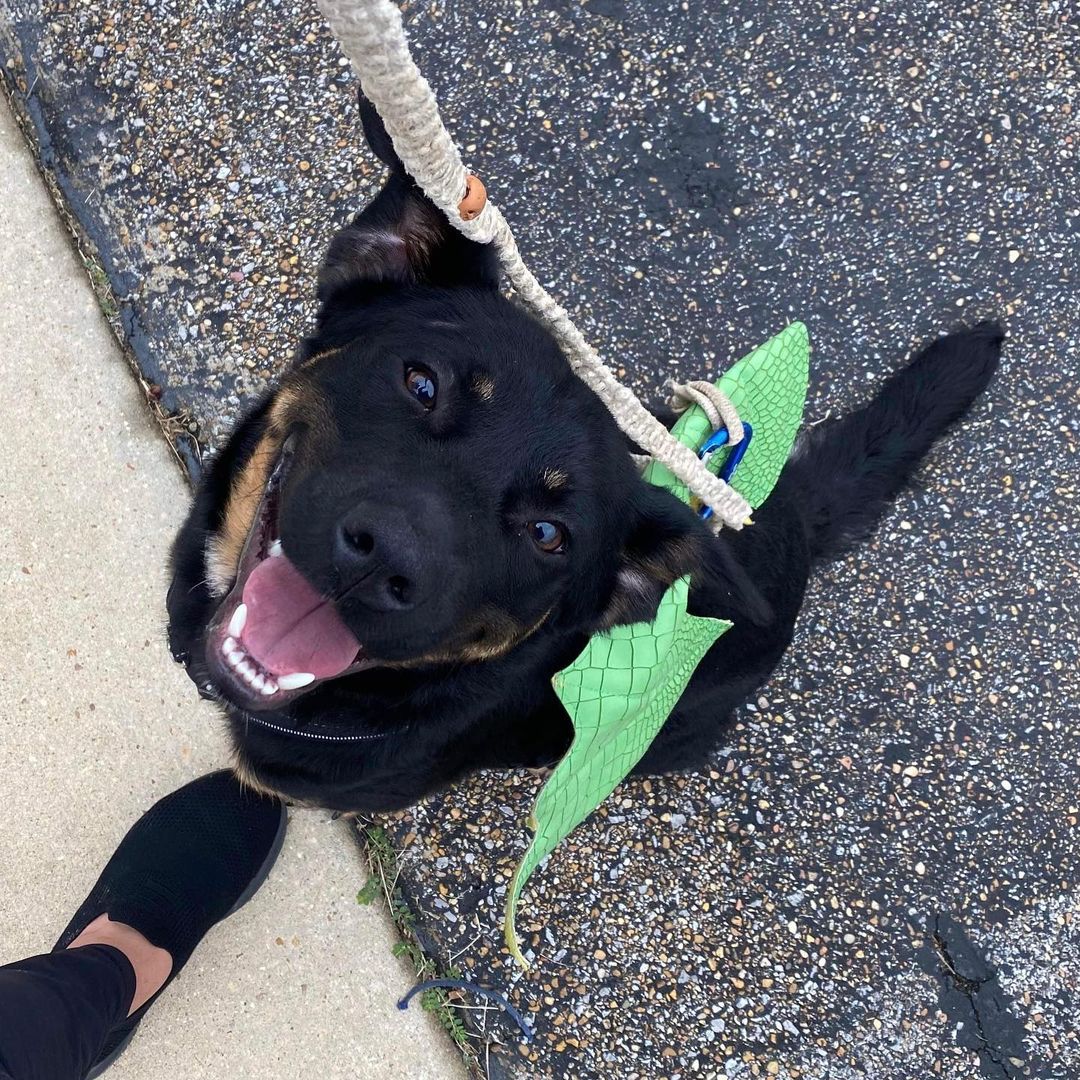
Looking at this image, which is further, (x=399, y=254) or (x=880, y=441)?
(x=880, y=441)

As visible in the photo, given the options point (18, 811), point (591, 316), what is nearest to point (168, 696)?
point (18, 811)

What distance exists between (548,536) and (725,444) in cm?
50

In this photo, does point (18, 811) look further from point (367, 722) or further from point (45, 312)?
point (45, 312)

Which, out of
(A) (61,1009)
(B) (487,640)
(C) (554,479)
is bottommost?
(A) (61,1009)

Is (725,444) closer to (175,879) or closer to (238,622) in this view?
(238,622)

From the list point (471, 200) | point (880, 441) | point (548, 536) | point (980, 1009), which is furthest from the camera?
point (980, 1009)

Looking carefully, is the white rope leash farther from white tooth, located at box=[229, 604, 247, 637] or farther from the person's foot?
the person's foot

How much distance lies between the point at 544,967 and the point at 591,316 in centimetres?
237

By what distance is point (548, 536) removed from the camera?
2.09 m

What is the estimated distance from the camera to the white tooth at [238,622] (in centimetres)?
197

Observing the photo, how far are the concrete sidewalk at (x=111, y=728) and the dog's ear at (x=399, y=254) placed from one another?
1.41 m

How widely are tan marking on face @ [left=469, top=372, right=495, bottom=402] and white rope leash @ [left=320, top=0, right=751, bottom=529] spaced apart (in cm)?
20

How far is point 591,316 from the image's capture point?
335 centimetres

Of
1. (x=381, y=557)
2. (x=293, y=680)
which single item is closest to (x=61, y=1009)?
(x=293, y=680)
